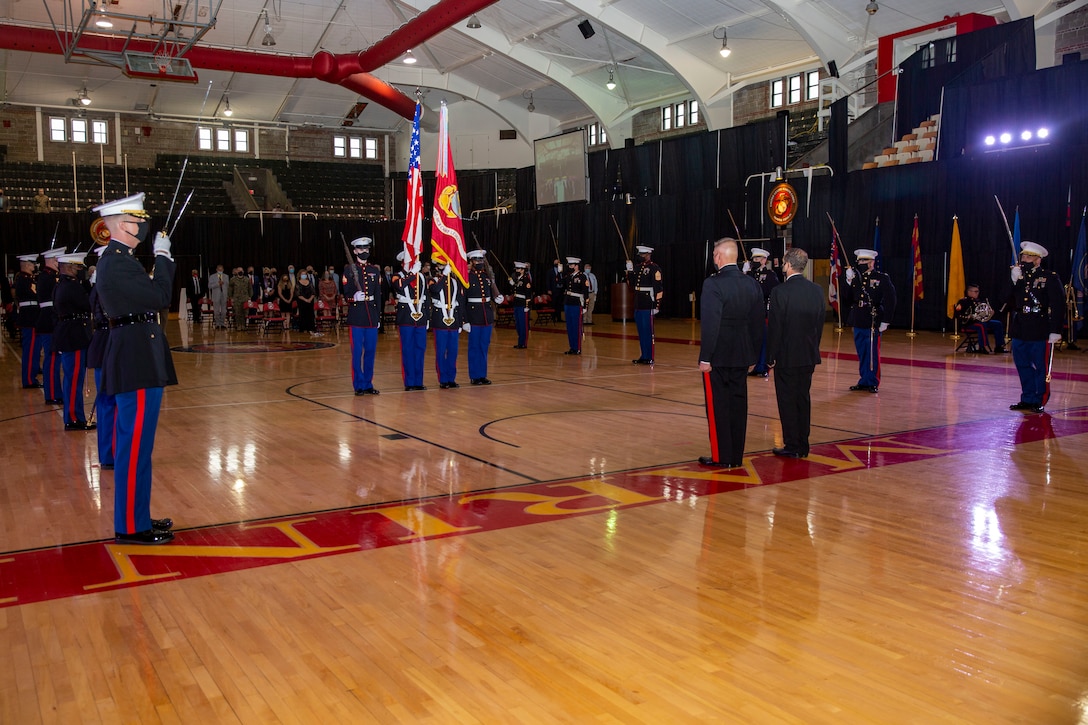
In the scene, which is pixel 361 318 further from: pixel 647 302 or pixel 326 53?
pixel 326 53

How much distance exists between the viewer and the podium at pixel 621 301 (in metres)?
22.4

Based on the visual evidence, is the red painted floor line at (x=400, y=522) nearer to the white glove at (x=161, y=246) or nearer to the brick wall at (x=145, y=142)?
the white glove at (x=161, y=246)

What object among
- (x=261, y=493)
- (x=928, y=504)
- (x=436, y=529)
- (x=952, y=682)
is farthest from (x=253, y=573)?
(x=928, y=504)

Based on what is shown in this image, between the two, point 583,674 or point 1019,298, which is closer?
point 583,674

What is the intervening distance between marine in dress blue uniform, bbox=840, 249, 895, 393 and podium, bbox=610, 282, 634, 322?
41.5 ft

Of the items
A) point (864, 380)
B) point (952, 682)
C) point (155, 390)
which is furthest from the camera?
point (864, 380)

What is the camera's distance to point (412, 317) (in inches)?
384

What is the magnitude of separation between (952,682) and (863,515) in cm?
201

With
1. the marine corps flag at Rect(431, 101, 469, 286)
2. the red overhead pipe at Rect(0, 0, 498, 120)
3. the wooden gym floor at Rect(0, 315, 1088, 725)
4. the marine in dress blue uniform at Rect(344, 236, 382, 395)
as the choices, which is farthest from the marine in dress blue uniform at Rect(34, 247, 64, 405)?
the red overhead pipe at Rect(0, 0, 498, 120)

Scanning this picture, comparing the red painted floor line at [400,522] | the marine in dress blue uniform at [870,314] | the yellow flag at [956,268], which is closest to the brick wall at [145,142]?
the yellow flag at [956,268]

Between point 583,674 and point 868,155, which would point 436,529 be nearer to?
point 583,674

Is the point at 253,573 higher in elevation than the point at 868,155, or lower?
lower

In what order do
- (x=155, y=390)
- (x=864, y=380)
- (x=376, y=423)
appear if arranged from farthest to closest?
(x=864, y=380)
(x=376, y=423)
(x=155, y=390)

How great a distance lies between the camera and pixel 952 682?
9.14 feet
